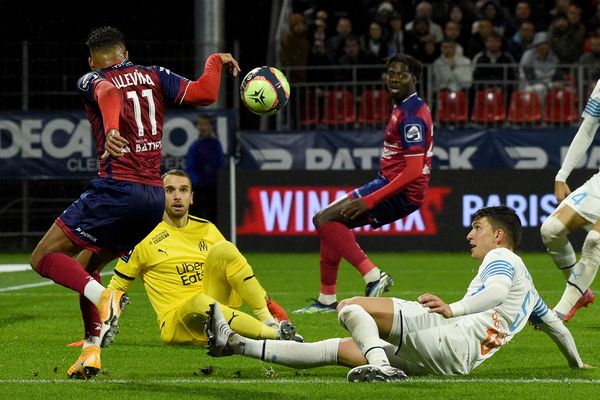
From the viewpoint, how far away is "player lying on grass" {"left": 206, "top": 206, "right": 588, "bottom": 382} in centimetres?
634

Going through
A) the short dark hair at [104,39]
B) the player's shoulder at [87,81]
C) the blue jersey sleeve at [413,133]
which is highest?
the short dark hair at [104,39]

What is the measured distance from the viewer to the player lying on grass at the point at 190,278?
810 cm

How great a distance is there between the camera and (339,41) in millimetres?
20609

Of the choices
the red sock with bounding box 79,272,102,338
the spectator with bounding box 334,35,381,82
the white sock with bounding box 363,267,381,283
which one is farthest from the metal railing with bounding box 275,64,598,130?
the red sock with bounding box 79,272,102,338

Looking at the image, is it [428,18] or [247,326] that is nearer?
[247,326]

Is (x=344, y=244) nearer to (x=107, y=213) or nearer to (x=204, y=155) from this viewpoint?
(x=107, y=213)

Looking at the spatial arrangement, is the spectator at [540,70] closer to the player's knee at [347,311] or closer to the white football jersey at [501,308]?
the white football jersey at [501,308]

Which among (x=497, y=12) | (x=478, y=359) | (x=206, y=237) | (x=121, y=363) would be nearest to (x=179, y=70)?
(x=497, y=12)

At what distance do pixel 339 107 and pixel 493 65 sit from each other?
8.04 feet

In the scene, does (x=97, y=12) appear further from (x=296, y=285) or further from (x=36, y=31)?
(x=296, y=285)

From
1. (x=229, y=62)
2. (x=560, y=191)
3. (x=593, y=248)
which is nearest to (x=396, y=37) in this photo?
(x=593, y=248)

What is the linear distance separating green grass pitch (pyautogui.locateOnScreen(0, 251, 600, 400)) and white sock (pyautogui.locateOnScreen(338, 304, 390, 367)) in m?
0.16

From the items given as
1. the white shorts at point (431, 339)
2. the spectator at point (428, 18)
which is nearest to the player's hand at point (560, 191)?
the white shorts at point (431, 339)

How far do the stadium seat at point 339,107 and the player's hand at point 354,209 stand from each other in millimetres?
9000
